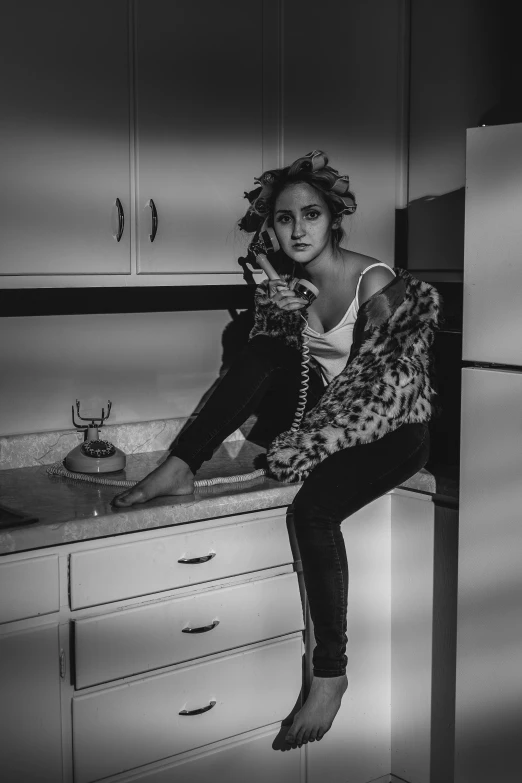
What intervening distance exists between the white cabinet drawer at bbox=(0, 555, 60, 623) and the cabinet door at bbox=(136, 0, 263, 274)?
804 millimetres

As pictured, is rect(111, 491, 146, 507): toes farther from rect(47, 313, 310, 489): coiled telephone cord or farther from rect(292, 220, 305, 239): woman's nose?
rect(292, 220, 305, 239): woman's nose

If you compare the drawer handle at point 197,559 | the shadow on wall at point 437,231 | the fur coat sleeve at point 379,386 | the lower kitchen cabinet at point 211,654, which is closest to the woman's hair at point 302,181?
the fur coat sleeve at point 379,386

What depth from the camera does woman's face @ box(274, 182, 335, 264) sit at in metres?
2.51

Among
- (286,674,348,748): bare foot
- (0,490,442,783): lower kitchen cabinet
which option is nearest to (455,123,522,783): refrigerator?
(0,490,442,783): lower kitchen cabinet

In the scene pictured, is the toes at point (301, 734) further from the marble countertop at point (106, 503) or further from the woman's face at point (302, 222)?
the woman's face at point (302, 222)

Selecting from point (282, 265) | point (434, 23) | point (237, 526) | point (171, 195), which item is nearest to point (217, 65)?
point (171, 195)

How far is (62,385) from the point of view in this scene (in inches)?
106

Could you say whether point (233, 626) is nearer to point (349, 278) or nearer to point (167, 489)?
point (167, 489)

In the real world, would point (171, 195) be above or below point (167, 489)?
above

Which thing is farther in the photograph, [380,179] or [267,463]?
[380,179]

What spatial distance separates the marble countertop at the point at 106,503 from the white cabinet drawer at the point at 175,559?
37 millimetres

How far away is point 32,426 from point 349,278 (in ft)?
3.07

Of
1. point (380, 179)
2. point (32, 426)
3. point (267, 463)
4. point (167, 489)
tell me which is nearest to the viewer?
point (167, 489)

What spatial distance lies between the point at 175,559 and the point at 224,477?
12.0 inches
